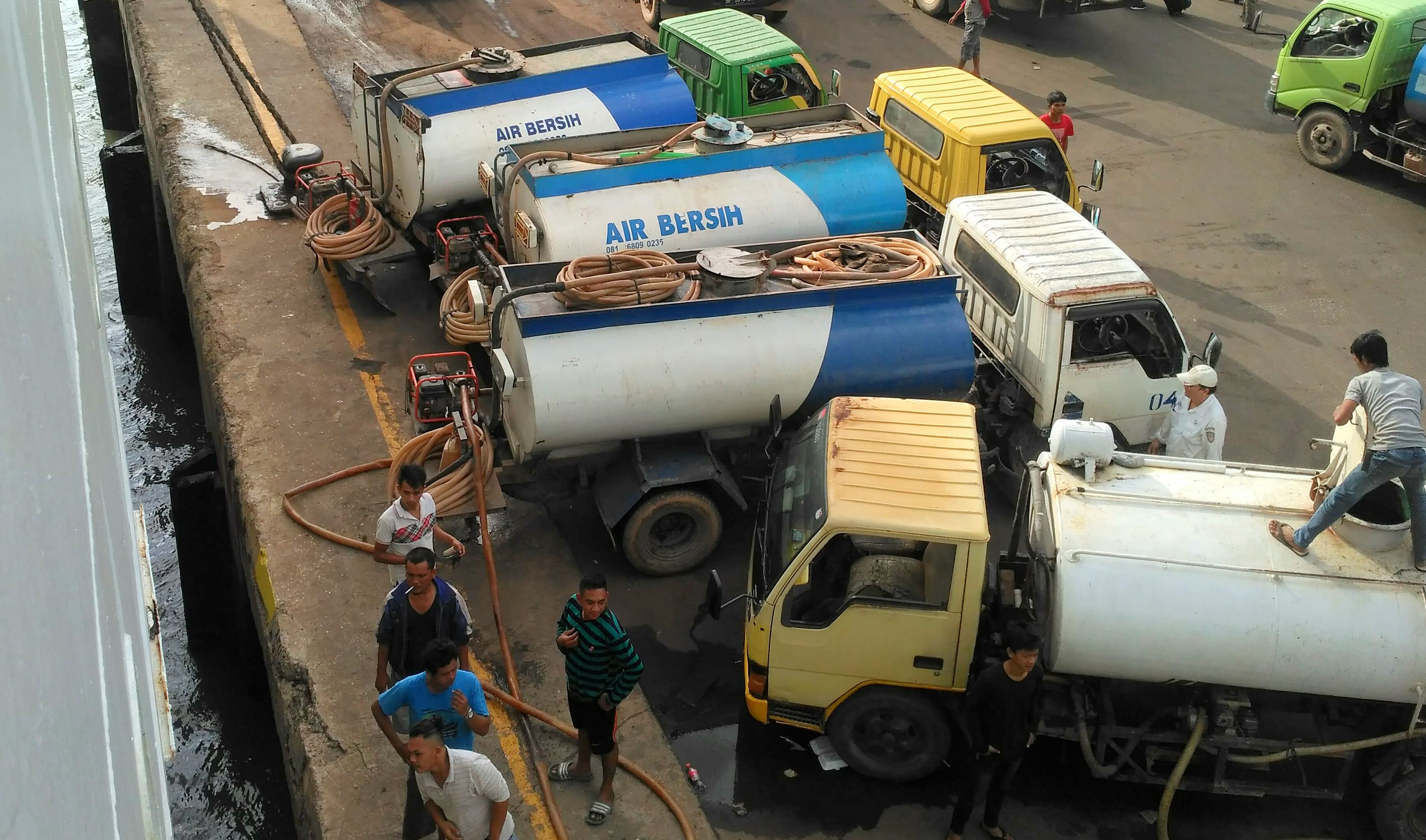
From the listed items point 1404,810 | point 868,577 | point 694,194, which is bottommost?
point 1404,810

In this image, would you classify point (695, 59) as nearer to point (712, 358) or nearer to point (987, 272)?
point (987, 272)

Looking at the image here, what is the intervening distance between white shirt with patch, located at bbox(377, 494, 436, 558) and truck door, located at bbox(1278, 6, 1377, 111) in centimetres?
1249

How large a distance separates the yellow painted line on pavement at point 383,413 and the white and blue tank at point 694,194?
158cm

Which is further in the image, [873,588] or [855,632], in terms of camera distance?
[873,588]

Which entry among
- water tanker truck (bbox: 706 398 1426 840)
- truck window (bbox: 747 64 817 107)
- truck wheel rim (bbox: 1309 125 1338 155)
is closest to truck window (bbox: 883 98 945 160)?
truck window (bbox: 747 64 817 107)

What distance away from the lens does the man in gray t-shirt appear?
584 cm

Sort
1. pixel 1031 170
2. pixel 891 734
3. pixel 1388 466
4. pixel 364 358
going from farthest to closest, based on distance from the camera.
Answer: pixel 1031 170 < pixel 364 358 < pixel 891 734 < pixel 1388 466

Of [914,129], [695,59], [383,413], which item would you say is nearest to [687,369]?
[383,413]

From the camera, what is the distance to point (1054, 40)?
18.8 m

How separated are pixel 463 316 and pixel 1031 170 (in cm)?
553

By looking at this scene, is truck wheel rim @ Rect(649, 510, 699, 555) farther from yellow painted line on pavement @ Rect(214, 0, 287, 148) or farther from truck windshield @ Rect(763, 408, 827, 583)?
yellow painted line on pavement @ Rect(214, 0, 287, 148)

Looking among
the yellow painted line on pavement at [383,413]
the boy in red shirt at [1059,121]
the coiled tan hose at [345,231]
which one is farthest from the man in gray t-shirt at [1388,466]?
the coiled tan hose at [345,231]

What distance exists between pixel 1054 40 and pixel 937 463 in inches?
566

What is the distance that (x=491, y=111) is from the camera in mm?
10750
